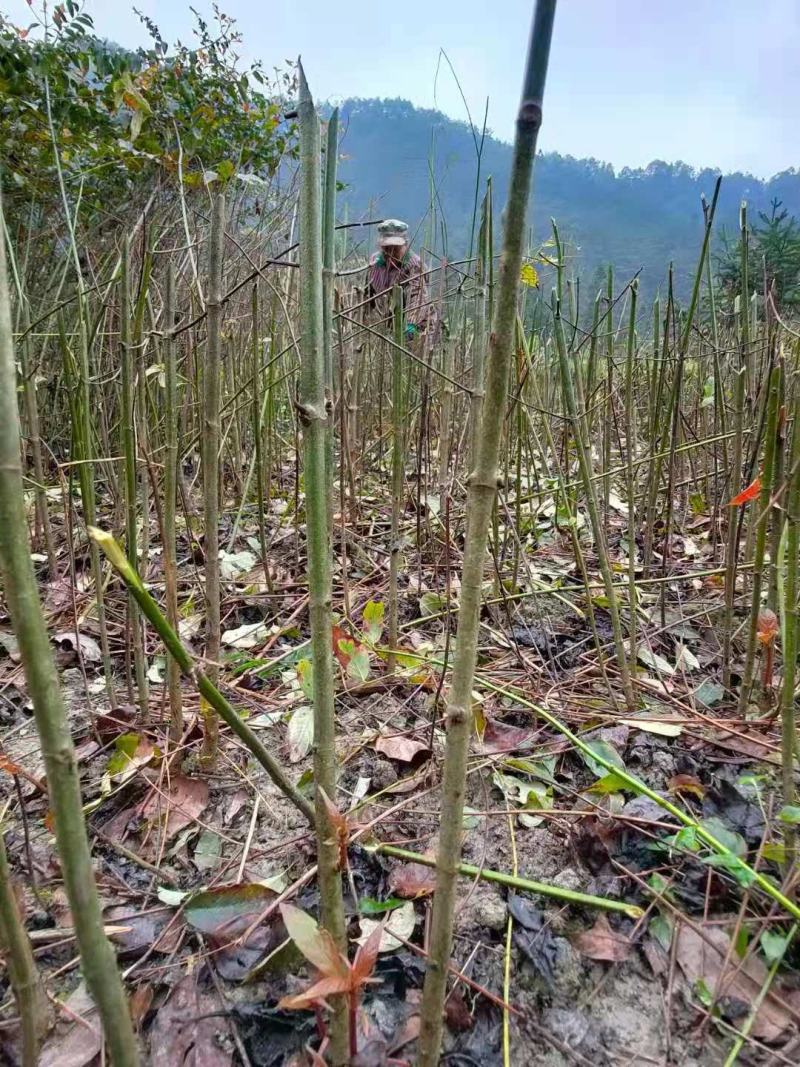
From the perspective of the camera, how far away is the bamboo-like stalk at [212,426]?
2.51 feet

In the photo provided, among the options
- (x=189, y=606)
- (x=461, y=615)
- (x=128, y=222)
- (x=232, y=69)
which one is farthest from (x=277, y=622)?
(x=232, y=69)

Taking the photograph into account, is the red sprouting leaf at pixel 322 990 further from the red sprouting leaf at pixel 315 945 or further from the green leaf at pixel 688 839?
the green leaf at pixel 688 839

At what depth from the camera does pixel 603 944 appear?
2.27 ft

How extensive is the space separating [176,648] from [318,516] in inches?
5.9

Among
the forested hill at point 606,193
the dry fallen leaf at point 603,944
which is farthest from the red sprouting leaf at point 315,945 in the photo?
the forested hill at point 606,193

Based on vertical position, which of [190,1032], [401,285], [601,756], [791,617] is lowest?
[190,1032]

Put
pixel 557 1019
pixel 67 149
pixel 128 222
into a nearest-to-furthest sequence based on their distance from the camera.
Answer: pixel 557 1019 < pixel 67 149 < pixel 128 222

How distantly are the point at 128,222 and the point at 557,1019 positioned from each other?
3.59m

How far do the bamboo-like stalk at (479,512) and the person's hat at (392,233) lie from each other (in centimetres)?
288

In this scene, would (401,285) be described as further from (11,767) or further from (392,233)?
(392,233)

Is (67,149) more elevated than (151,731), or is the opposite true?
(67,149)

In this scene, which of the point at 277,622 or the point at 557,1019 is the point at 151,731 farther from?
the point at 557,1019

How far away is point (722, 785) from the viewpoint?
0.90 meters

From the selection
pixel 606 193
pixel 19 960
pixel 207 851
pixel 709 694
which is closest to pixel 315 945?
pixel 19 960
